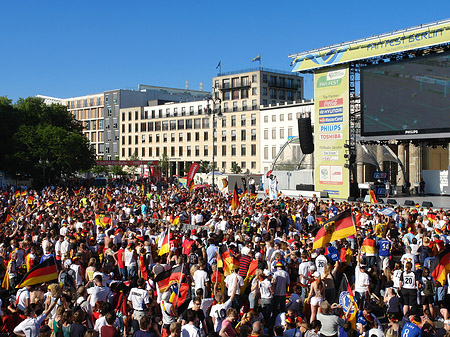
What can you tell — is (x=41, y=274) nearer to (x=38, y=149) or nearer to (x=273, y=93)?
(x=38, y=149)

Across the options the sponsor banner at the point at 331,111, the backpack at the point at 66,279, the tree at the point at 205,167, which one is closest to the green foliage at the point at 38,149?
the tree at the point at 205,167

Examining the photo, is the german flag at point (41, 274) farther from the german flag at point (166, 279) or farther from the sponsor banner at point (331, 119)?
the sponsor banner at point (331, 119)

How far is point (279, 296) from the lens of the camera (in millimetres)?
10062

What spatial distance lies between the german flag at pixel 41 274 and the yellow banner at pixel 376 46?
1141 inches

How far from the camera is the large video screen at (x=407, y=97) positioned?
3173 centimetres

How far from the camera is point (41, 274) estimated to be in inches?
A: 361

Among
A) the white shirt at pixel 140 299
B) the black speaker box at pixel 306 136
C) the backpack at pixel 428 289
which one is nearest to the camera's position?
the white shirt at pixel 140 299

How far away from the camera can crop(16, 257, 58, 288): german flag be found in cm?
897

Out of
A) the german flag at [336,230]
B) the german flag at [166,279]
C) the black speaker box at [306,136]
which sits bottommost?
the german flag at [166,279]

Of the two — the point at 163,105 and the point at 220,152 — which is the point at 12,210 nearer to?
the point at 220,152

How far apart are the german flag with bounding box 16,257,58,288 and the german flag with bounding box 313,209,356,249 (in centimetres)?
574

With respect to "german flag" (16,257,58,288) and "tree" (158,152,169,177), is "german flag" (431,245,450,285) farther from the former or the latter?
"tree" (158,152,169,177)

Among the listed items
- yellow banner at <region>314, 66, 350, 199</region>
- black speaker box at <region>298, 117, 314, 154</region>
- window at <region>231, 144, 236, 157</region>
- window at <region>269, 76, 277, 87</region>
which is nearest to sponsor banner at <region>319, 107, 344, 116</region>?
yellow banner at <region>314, 66, 350, 199</region>

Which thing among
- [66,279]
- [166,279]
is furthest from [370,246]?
[66,279]
